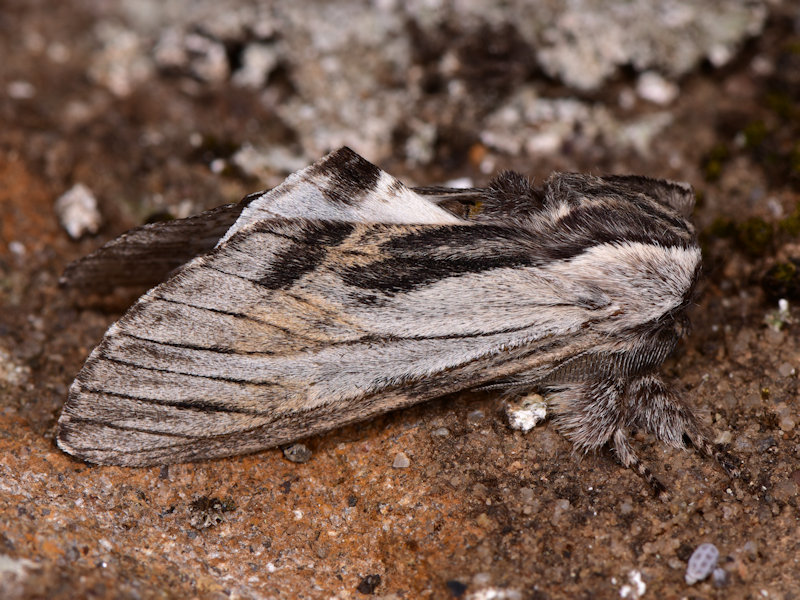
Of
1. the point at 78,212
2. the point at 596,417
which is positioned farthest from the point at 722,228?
the point at 78,212

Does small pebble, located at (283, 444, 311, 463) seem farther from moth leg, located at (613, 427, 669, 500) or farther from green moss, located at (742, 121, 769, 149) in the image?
green moss, located at (742, 121, 769, 149)

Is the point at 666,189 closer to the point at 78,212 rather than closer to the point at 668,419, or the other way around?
the point at 668,419

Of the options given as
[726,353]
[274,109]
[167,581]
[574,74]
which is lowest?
[167,581]

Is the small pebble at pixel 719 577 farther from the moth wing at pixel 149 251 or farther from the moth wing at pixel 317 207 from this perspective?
the moth wing at pixel 149 251

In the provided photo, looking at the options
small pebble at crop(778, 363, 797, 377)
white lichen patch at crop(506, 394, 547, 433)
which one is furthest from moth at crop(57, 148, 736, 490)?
small pebble at crop(778, 363, 797, 377)

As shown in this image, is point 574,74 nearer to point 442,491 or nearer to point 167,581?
point 442,491

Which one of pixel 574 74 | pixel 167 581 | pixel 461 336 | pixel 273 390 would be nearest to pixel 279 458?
A: pixel 273 390
